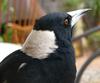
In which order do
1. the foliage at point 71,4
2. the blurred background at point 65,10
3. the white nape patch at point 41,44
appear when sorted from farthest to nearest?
the foliage at point 71,4 → the blurred background at point 65,10 → the white nape patch at point 41,44

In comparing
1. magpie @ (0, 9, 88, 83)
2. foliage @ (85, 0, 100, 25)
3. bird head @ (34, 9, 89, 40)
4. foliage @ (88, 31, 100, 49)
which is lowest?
foliage @ (88, 31, 100, 49)

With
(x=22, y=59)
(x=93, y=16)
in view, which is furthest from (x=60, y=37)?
(x=93, y=16)

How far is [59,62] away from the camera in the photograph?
1.53m

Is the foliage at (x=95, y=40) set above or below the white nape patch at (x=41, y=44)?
below

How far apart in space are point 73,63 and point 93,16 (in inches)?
187

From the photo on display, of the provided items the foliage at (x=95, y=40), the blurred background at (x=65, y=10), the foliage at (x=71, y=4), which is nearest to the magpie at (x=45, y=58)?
the blurred background at (x=65, y=10)

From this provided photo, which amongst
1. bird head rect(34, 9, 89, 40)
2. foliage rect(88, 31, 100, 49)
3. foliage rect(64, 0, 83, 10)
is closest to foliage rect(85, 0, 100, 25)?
foliage rect(64, 0, 83, 10)

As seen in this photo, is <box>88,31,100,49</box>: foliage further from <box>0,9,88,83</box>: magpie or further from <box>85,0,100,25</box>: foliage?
<box>0,9,88,83</box>: magpie

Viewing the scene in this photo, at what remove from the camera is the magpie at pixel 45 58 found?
1.51m

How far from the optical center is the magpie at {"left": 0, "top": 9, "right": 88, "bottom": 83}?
59.4 inches

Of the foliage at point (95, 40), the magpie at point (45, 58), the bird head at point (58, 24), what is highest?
the bird head at point (58, 24)

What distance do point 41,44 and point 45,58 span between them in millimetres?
53

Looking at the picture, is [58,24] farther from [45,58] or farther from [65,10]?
[65,10]

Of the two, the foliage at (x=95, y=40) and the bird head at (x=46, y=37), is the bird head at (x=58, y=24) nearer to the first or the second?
the bird head at (x=46, y=37)
